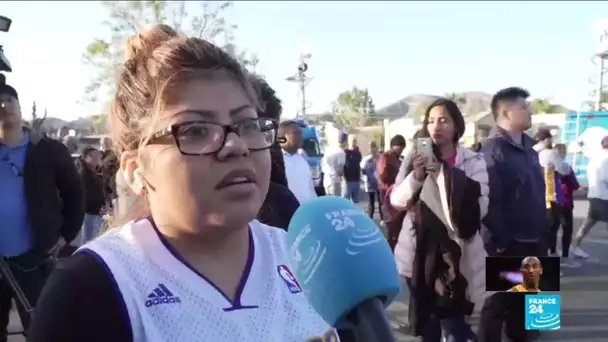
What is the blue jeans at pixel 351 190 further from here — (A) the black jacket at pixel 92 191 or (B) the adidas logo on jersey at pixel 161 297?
(B) the adidas logo on jersey at pixel 161 297

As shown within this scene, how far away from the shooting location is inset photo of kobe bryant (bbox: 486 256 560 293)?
14.5 ft

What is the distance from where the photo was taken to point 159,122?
1.29 metres

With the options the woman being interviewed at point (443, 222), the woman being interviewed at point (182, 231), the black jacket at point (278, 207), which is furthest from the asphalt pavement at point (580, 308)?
the woman being interviewed at point (182, 231)

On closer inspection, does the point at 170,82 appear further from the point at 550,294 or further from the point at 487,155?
the point at 550,294

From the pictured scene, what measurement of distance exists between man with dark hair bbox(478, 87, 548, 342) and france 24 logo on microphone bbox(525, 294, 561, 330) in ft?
0.24

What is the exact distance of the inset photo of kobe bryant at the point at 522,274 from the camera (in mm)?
4434

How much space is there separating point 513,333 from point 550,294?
1.51ft

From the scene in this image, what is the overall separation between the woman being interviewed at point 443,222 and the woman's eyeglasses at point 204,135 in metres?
2.82

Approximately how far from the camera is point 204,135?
1.25 m

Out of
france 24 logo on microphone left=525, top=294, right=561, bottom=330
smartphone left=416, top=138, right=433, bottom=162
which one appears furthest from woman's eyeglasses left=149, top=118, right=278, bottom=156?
france 24 logo on microphone left=525, top=294, right=561, bottom=330

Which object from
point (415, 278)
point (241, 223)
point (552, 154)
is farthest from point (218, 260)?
point (552, 154)

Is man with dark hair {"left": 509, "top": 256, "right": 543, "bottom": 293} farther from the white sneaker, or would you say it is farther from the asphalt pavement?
the white sneaker

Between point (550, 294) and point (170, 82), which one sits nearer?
point (170, 82)

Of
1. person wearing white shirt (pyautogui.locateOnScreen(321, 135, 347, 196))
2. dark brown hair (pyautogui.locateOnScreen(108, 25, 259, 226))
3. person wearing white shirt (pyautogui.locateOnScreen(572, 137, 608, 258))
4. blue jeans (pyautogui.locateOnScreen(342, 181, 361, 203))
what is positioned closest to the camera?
dark brown hair (pyautogui.locateOnScreen(108, 25, 259, 226))
